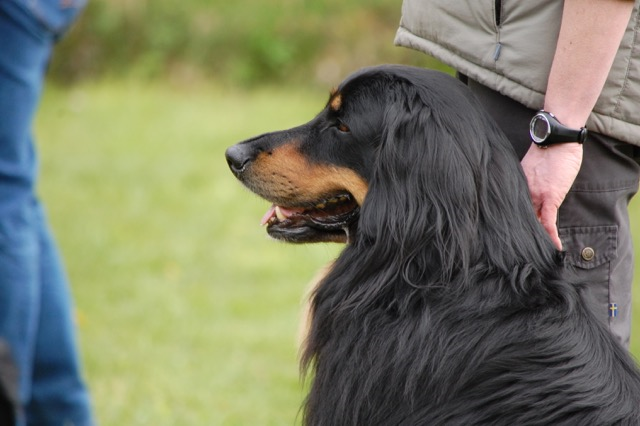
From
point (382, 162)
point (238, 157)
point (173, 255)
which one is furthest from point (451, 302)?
point (173, 255)

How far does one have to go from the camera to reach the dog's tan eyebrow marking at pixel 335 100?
292 centimetres

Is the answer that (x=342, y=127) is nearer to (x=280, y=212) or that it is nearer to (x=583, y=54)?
(x=280, y=212)

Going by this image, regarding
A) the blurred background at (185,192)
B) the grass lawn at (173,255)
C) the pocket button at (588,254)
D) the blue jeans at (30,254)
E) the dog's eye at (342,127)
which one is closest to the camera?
the pocket button at (588,254)

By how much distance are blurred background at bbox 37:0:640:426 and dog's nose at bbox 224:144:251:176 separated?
63cm

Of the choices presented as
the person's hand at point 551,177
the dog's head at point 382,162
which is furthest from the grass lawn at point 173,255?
the person's hand at point 551,177

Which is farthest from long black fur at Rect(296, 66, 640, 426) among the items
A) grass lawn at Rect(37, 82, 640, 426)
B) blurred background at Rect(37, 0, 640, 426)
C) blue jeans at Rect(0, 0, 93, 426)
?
grass lawn at Rect(37, 82, 640, 426)

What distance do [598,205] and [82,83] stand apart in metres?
9.81

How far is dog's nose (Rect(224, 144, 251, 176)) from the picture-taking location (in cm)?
302

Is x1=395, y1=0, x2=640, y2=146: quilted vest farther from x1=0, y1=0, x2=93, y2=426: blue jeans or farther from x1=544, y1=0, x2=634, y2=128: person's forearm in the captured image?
x1=0, y1=0, x2=93, y2=426: blue jeans

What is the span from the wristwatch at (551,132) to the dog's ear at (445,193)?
0.30 feet

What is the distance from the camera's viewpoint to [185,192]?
866 cm

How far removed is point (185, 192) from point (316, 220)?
19.2 ft

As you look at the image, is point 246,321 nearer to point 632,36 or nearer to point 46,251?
point 46,251

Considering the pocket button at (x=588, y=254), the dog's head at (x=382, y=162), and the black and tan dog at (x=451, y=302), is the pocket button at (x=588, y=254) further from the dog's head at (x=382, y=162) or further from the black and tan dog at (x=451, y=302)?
the dog's head at (x=382, y=162)
